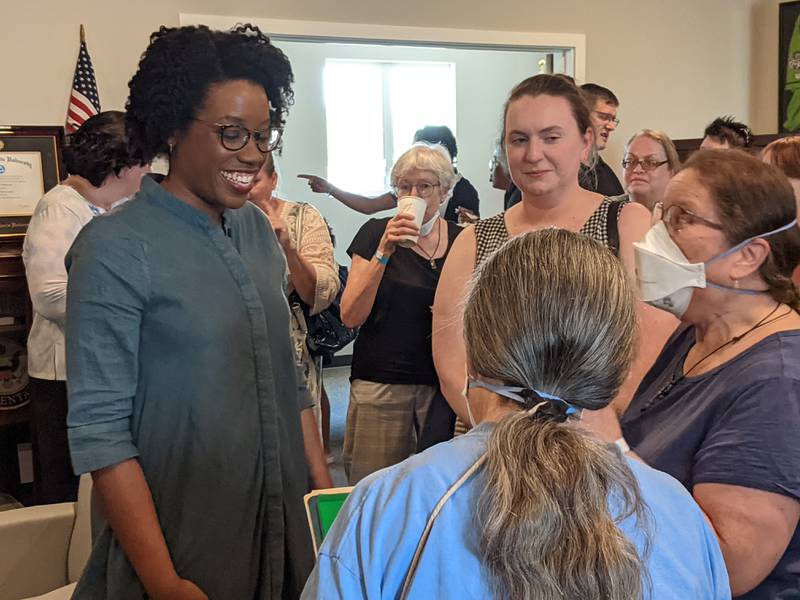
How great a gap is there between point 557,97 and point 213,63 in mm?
838

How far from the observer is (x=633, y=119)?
4551 mm

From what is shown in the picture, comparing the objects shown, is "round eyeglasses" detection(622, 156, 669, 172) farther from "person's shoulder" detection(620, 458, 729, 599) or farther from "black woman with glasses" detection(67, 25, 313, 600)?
"person's shoulder" detection(620, 458, 729, 599)

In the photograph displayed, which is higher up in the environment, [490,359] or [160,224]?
[160,224]

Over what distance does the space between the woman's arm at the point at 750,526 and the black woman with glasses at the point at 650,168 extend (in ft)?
7.09

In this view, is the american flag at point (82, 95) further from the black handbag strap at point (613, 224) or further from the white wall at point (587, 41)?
the black handbag strap at point (613, 224)

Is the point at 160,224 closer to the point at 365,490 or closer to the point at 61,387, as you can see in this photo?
the point at 365,490

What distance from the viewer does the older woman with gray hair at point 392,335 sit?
7.47 feet

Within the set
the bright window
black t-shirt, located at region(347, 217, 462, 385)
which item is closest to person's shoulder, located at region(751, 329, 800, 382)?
black t-shirt, located at region(347, 217, 462, 385)

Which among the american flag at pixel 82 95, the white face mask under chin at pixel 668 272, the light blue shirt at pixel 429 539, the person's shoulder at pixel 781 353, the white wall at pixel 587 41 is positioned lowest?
the light blue shirt at pixel 429 539

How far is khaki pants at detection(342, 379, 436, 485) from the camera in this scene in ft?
7.56

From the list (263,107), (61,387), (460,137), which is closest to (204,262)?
(263,107)

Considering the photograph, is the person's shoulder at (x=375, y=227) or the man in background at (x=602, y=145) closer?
the person's shoulder at (x=375, y=227)

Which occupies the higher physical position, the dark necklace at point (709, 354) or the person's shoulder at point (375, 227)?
the person's shoulder at point (375, 227)

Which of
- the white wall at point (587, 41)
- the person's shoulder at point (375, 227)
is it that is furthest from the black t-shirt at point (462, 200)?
the white wall at point (587, 41)
